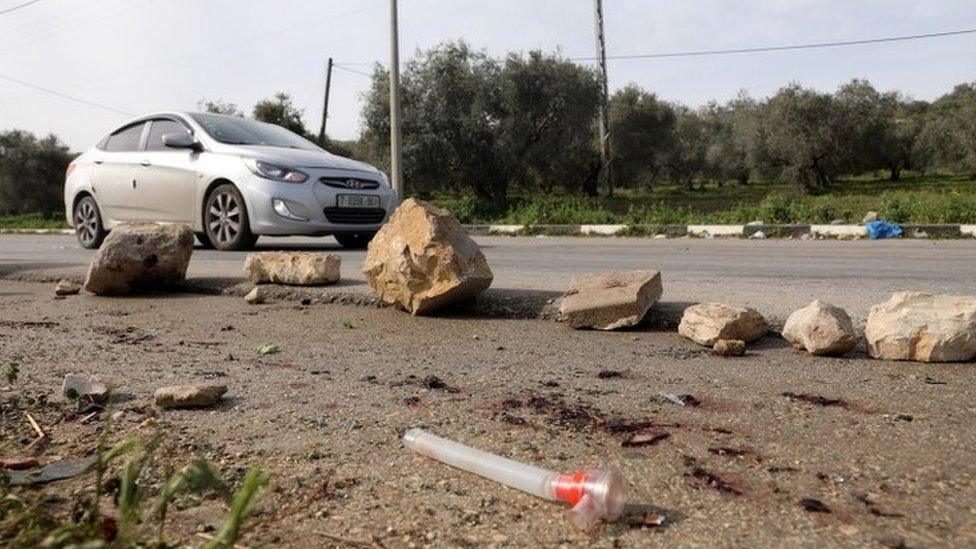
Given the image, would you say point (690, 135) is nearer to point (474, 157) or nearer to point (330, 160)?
point (474, 157)

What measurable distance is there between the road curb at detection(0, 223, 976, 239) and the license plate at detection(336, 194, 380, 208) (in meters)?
6.94

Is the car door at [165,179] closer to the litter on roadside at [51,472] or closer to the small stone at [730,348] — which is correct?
the small stone at [730,348]

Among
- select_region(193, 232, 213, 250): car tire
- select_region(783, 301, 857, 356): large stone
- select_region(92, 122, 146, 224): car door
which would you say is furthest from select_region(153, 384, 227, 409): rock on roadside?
select_region(92, 122, 146, 224): car door

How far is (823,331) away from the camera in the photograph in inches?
126

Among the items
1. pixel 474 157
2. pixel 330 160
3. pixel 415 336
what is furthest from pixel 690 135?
pixel 415 336

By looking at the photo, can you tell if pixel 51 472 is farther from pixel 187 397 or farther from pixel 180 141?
pixel 180 141

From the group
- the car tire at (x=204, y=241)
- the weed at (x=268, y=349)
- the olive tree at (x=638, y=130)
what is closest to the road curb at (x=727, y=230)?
the car tire at (x=204, y=241)

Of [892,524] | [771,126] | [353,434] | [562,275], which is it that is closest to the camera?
[892,524]

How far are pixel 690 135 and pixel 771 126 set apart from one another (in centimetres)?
1455

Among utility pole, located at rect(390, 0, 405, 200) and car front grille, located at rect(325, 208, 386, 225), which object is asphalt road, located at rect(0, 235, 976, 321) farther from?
utility pole, located at rect(390, 0, 405, 200)

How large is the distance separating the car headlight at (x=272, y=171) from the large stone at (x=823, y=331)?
18.9ft

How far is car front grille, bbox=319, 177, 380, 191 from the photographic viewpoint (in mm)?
8234

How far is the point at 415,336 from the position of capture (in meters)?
3.79

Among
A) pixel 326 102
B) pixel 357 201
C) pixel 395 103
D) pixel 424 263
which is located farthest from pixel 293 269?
pixel 326 102
